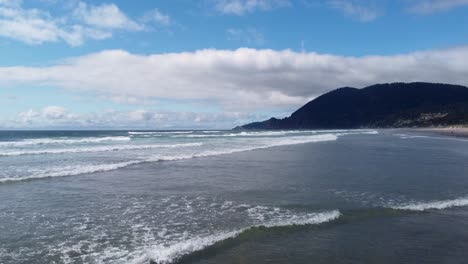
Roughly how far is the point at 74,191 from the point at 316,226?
9742 millimetres

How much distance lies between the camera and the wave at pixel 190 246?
7524mm

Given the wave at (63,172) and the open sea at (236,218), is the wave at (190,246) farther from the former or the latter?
the wave at (63,172)

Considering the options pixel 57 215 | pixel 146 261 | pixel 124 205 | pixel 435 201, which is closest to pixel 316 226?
pixel 146 261

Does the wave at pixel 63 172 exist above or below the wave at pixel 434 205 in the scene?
above

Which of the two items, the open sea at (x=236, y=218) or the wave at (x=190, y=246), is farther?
the open sea at (x=236, y=218)

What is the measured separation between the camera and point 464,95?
194 m

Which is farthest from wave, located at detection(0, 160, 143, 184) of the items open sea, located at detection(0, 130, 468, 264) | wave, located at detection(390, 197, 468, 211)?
wave, located at detection(390, 197, 468, 211)

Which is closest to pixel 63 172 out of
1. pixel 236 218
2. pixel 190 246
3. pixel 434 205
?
pixel 236 218

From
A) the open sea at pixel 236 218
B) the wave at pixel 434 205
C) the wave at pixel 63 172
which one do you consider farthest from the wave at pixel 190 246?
the wave at pixel 63 172

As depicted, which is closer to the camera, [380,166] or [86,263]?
[86,263]

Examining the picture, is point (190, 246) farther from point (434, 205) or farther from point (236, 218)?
point (434, 205)

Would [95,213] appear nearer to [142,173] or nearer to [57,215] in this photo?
[57,215]

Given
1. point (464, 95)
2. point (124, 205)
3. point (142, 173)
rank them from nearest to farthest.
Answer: point (124, 205), point (142, 173), point (464, 95)

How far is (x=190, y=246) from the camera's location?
26.6 feet
